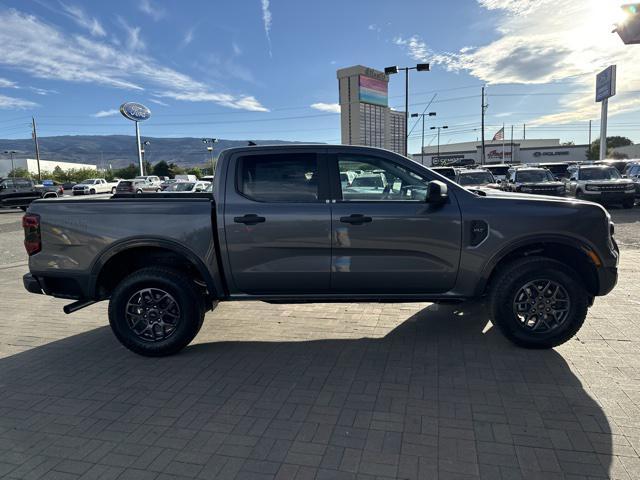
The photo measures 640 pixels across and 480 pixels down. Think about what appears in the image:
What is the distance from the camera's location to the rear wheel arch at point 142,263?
13.6 ft

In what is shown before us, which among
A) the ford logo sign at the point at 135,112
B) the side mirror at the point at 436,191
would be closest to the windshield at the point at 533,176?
the side mirror at the point at 436,191

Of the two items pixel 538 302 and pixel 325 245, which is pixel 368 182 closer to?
pixel 325 245

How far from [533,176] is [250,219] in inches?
665

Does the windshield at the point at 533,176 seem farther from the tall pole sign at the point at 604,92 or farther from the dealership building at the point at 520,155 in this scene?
the dealership building at the point at 520,155

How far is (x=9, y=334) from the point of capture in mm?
5090

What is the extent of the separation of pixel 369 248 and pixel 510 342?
171 centimetres

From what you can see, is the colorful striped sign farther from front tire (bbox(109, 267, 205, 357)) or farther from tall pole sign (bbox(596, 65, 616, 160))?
front tire (bbox(109, 267, 205, 357))

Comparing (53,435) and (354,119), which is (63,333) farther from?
(354,119)

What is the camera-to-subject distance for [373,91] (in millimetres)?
62406

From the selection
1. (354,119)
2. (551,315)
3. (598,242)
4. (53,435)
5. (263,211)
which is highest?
(354,119)

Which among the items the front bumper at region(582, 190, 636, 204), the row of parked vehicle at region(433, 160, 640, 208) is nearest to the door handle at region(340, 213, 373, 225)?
the row of parked vehicle at region(433, 160, 640, 208)

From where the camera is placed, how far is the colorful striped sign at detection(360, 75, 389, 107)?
60281 millimetres

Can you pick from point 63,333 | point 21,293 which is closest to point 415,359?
point 63,333

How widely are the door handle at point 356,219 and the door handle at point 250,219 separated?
2.43 ft
